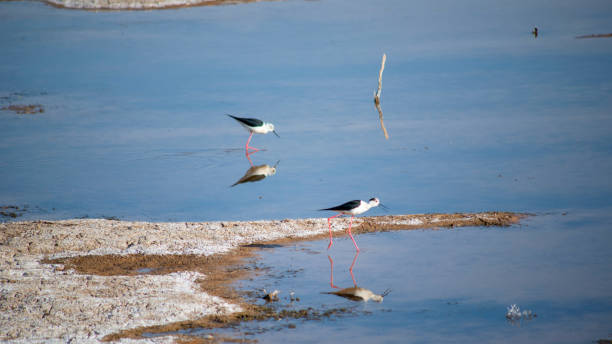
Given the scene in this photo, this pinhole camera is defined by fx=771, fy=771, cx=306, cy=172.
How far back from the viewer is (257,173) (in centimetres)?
1531

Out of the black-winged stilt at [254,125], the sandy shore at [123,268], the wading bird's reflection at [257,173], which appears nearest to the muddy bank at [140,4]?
the black-winged stilt at [254,125]

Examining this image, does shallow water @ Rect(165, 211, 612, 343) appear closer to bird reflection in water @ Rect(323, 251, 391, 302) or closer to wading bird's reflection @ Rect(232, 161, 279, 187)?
bird reflection in water @ Rect(323, 251, 391, 302)

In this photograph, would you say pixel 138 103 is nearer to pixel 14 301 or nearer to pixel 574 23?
pixel 14 301

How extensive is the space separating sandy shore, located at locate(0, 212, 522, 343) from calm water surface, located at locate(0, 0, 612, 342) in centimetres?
69

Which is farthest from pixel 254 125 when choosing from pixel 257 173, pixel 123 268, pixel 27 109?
pixel 27 109

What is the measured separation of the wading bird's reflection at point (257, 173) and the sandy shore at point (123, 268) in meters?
3.32

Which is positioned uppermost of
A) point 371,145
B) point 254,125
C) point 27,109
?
point 254,125

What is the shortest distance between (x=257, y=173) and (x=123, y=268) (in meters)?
5.76

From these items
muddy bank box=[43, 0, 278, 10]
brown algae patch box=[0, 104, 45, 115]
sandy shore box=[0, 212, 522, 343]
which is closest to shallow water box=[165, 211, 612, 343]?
sandy shore box=[0, 212, 522, 343]

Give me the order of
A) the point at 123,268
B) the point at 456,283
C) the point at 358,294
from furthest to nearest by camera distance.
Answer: the point at 123,268 → the point at 456,283 → the point at 358,294

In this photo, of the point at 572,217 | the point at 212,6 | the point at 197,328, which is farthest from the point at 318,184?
the point at 212,6

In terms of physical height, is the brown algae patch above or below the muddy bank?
below

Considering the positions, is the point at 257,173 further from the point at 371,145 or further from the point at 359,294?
the point at 359,294

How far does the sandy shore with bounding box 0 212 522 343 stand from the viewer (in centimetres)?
808
